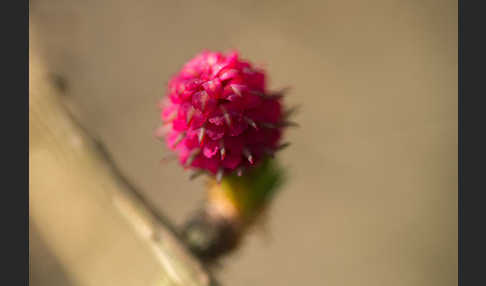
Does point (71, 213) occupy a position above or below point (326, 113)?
below

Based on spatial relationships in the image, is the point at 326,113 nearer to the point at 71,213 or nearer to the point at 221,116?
the point at 71,213

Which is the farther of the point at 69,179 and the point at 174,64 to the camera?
the point at 174,64

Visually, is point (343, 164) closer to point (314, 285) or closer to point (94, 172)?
point (314, 285)

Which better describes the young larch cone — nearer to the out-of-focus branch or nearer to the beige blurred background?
the out-of-focus branch

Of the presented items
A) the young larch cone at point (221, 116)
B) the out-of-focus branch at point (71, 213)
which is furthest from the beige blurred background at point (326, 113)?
the young larch cone at point (221, 116)

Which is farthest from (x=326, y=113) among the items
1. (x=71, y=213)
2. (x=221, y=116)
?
(x=221, y=116)

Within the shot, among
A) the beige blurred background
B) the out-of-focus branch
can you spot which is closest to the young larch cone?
the out-of-focus branch

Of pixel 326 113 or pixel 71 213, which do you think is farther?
pixel 326 113

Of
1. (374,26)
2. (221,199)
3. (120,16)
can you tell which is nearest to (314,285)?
(221,199)
